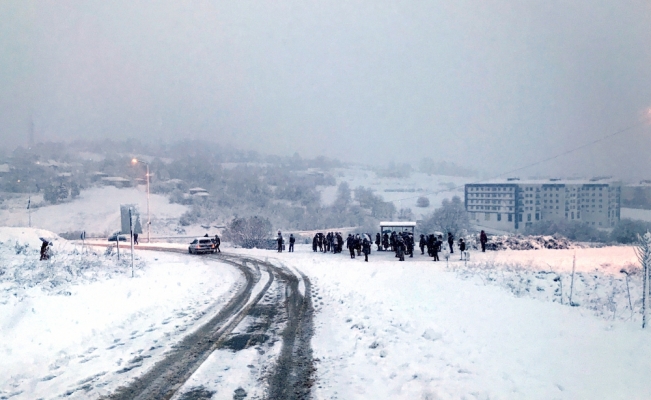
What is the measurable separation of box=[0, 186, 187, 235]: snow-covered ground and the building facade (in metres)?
67.9

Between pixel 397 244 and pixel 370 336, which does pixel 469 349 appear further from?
pixel 397 244

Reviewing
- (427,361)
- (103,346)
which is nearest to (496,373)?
(427,361)

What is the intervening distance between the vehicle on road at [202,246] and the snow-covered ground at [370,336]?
16.7 m

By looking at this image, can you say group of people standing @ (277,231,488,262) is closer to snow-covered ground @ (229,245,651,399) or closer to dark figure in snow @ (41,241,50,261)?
snow-covered ground @ (229,245,651,399)

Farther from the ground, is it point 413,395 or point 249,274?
point 413,395

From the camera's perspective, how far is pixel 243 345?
8.88 meters

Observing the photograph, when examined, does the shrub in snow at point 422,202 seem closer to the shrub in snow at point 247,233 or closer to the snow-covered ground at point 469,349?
the shrub in snow at point 247,233

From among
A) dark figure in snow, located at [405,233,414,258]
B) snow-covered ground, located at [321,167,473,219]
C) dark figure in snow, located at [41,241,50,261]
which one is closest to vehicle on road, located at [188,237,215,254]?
dark figure in snow, located at [405,233,414,258]

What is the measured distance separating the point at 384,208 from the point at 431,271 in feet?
358

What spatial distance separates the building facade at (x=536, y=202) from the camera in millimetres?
76762

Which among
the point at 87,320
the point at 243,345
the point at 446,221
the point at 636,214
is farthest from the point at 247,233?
the point at 636,214

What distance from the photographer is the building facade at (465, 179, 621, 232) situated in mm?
76762

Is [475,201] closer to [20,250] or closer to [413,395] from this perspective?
[20,250]

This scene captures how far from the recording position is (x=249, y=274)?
21.2 meters
